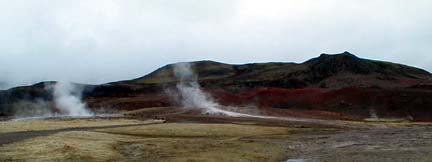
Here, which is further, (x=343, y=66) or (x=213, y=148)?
(x=343, y=66)

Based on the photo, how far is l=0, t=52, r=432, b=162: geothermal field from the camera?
40031mm

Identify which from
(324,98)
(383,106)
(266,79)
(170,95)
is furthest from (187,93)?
(266,79)

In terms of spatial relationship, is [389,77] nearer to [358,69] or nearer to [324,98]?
[358,69]

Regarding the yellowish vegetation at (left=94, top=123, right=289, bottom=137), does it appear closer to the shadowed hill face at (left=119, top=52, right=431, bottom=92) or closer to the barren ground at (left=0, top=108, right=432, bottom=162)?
the barren ground at (left=0, top=108, right=432, bottom=162)

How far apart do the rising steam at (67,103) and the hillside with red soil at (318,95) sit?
4371 mm

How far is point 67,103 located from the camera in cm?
12344

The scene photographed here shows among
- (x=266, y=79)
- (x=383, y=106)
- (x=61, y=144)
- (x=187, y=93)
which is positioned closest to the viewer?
(x=61, y=144)

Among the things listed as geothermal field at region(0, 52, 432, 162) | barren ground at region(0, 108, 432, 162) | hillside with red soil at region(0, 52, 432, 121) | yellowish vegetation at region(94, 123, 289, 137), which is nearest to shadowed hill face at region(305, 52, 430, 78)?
hillside with red soil at region(0, 52, 432, 121)

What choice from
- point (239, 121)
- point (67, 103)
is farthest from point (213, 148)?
point (67, 103)

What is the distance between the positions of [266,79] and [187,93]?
63788 mm

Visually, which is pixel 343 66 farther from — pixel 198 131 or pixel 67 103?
pixel 198 131

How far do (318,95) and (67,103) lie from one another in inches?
2126

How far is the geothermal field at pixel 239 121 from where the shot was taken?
4003cm

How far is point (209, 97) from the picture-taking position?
122 meters
